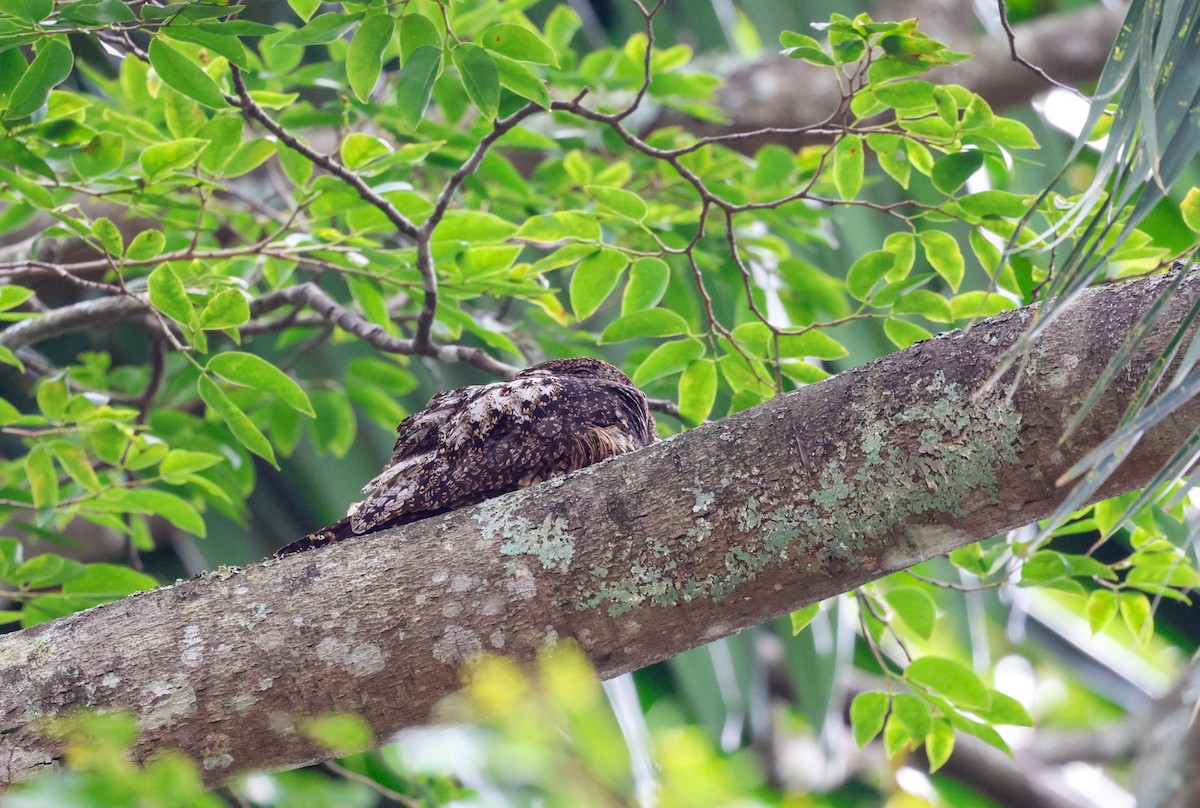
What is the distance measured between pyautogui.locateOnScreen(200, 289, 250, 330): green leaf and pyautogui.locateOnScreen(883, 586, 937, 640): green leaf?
4.91 ft

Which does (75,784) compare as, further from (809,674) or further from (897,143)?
(809,674)

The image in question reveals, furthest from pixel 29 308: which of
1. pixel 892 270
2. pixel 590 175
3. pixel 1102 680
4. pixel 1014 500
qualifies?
pixel 1102 680

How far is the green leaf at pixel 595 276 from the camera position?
2332 mm

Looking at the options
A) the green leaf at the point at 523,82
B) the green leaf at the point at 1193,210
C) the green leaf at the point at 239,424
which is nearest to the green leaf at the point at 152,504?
the green leaf at the point at 239,424

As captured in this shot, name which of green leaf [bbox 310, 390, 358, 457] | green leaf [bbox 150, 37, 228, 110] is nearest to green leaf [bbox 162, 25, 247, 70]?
green leaf [bbox 150, 37, 228, 110]

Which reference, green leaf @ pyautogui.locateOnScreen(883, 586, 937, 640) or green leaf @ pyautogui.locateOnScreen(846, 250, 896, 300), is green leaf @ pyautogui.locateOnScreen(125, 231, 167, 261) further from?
green leaf @ pyautogui.locateOnScreen(883, 586, 937, 640)

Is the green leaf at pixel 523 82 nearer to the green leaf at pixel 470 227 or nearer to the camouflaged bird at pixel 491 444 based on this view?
the green leaf at pixel 470 227

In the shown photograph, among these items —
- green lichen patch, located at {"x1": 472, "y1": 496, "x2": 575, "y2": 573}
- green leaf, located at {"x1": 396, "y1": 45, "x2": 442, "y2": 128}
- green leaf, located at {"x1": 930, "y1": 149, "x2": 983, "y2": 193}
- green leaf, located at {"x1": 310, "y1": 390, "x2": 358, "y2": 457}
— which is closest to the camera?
green lichen patch, located at {"x1": 472, "y1": 496, "x2": 575, "y2": 573}

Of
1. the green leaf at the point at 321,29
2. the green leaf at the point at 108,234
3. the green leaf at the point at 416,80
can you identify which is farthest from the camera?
the green leaf at the point at 108,234

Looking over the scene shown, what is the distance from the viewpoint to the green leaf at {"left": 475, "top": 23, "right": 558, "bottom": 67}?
77.6 inches

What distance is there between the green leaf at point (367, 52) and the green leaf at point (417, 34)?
3 centimetres

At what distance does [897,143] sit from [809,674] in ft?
8.75

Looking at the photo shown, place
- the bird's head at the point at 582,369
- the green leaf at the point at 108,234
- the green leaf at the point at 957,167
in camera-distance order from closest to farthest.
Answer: the green leaf at the point at 957,167, the green leaf at the point at 108,234, the bird's head at the point at 582,369

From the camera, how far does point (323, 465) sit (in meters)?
4.43
